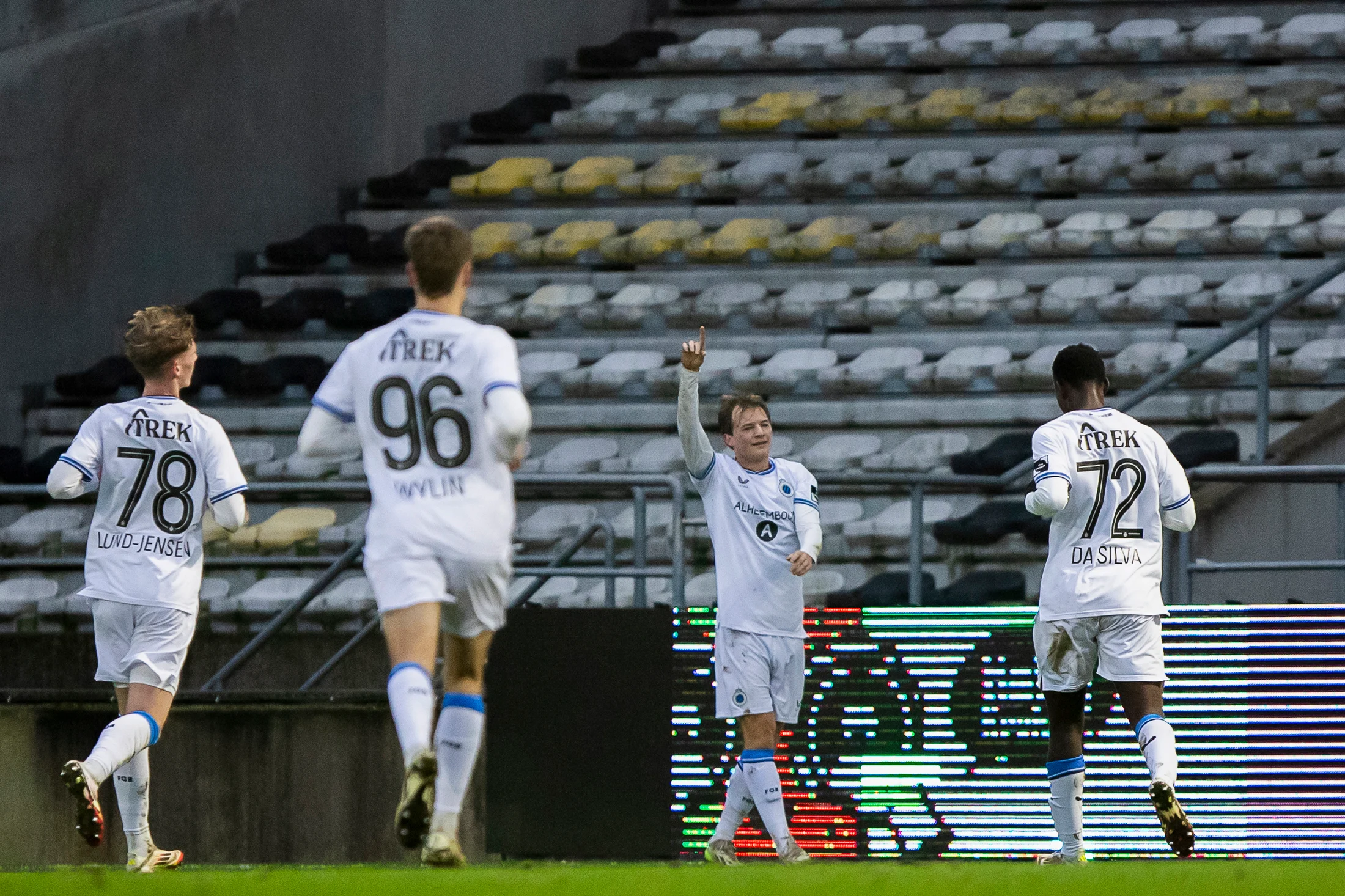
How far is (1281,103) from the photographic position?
1434cm

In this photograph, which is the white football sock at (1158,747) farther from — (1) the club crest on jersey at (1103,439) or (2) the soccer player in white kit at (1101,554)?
(1) the club crest on jersey at (1103,439)

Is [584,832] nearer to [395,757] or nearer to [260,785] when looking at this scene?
[395,757]

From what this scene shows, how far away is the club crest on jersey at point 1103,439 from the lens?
660 centimetres

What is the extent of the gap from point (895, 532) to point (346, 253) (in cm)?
600

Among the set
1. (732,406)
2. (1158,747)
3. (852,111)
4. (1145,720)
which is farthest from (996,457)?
(852,111)

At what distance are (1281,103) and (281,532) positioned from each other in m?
8.41

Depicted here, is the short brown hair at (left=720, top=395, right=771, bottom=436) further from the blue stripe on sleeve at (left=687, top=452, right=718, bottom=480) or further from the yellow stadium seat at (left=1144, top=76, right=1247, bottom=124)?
the yellow stadium seat at (left=1144, top=76, right=1247, bottom=124)

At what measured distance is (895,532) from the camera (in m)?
11.0

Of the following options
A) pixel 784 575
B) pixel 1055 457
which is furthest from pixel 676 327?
pixel 1055 457

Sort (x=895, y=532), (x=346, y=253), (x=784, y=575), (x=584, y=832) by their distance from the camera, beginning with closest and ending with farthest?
(x=784, y=575) → (x=584, y=832) → (x=895, y=532) → (x=346, y=253)

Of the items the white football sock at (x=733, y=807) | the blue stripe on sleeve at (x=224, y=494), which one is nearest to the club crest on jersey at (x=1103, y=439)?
the white football sock at (x=733, y=807)

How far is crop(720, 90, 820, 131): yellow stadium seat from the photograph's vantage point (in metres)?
15.7

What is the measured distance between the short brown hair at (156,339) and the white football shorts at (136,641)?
33.0 inches

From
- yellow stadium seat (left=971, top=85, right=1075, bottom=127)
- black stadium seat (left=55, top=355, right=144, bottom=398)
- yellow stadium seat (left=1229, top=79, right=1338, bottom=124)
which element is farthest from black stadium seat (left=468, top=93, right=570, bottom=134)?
yellow stadium seat (left=1229, top=79, right=1338, bottom=124)
